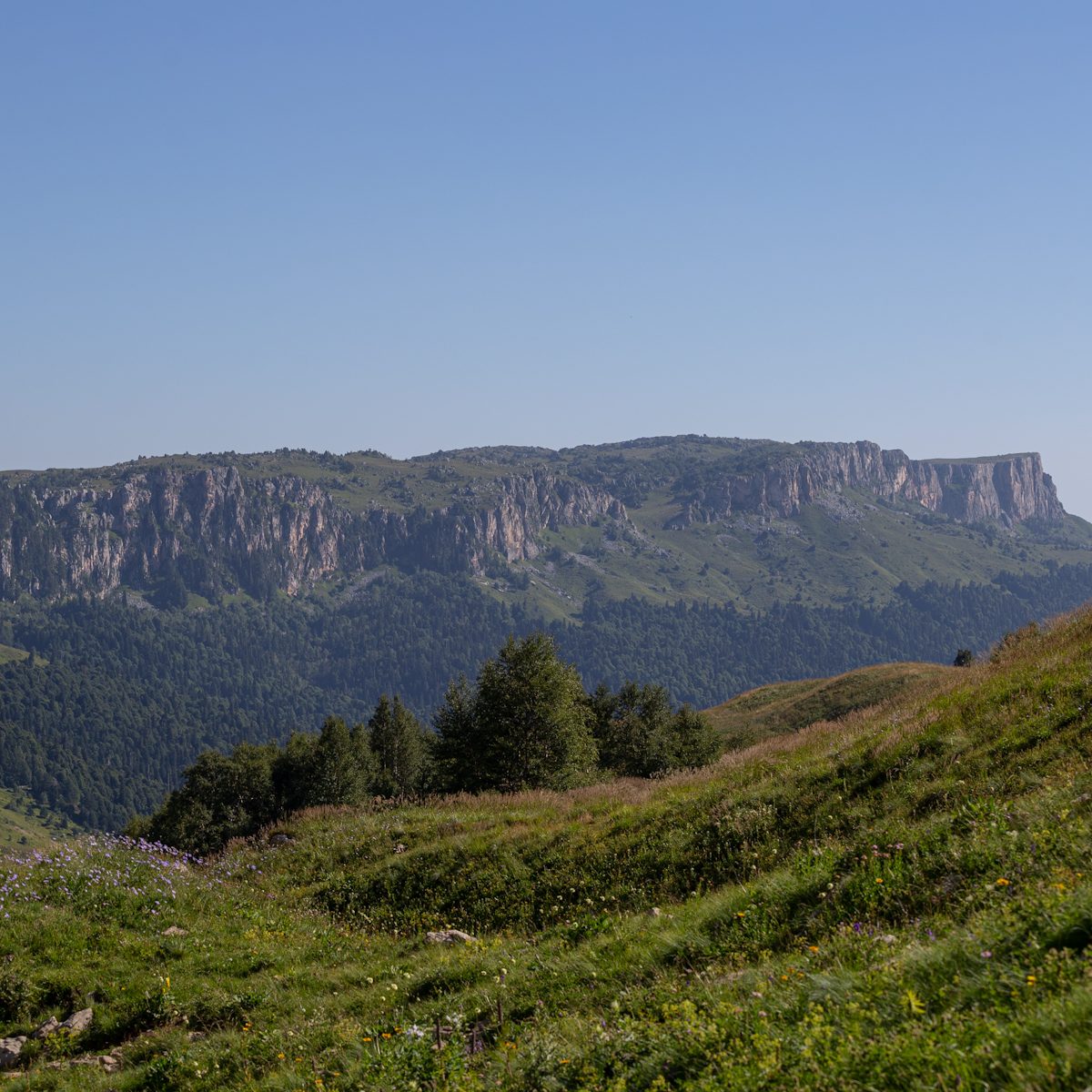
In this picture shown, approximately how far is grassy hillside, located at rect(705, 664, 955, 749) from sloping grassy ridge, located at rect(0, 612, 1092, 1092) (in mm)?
60386

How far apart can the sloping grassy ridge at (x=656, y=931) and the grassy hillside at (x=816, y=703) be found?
198 feet

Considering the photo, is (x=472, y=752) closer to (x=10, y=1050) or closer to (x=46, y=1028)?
(x=46, y=1028)

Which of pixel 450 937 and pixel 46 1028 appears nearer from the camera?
pixel 46 1028

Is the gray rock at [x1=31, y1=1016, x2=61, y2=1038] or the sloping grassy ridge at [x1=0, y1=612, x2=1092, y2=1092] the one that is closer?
the sloping grassy ridge at [x1=0, y1=612, x2=1092, y2=1092]

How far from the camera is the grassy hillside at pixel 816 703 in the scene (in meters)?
81.5

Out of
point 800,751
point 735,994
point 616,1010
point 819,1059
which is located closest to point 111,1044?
point 616,1010

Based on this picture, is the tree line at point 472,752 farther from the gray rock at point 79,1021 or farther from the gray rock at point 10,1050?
the gray rock at point 10,1050

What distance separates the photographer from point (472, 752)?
121 feet

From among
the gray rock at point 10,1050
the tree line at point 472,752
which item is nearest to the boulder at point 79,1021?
the gray rock at point 10,1050

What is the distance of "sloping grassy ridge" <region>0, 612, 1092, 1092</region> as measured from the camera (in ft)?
21.9

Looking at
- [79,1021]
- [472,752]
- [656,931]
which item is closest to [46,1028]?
[79,1021]

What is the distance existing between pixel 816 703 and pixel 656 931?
81043 millimetres

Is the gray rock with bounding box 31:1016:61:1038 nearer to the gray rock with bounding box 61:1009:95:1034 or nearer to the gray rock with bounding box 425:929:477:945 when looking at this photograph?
the gray rock with bounding box 61:1009:95:1034

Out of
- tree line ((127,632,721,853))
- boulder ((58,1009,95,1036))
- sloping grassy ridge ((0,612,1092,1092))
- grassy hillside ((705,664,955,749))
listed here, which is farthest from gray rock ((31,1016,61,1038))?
grassy hillside ((705,664,955,749))
